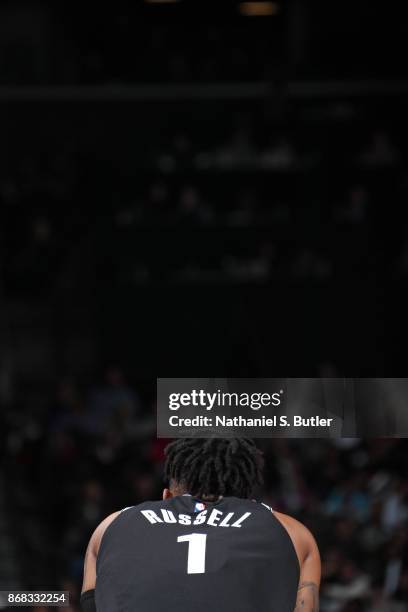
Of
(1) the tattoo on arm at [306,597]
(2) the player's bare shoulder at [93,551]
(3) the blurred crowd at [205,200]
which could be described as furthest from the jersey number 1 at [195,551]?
(3) the blurred crowd at [205,200]

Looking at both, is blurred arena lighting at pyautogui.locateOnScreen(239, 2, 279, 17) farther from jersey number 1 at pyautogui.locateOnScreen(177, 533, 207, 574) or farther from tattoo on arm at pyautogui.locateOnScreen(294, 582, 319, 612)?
jersey number 1 at pyautogui.locateOnScreen(177, 533, 207, 574)

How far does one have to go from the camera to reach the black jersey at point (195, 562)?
2510 mm

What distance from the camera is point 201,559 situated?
99.6 inches

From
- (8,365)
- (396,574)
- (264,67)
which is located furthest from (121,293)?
(396,574)

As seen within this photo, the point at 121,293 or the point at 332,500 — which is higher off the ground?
the point at 121,293

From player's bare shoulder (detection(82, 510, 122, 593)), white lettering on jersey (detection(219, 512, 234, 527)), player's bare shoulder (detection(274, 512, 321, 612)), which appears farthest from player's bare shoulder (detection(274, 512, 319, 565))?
player's bare shoulder (detection(82, 510, 122, 593))

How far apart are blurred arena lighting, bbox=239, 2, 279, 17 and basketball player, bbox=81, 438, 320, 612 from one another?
10864 mm

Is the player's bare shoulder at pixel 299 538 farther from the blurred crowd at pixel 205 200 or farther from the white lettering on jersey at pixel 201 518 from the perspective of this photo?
the blurred crowd at pixel 205 200

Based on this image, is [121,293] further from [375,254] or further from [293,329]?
[375,254]

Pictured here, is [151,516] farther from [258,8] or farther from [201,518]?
[258,8]

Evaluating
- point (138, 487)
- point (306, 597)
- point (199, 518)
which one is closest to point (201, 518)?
point (199, 518)

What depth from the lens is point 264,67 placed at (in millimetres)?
14438

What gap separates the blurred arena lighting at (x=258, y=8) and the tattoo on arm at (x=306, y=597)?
10796 millimetres

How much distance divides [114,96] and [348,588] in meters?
7.71
